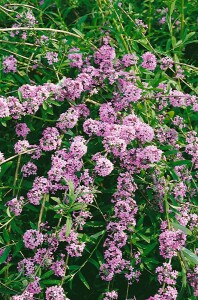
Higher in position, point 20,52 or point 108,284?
point 20,52

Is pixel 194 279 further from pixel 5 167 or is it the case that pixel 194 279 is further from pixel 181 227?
pixel 5 167

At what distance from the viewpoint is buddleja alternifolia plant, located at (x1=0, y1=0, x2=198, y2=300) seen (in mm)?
2625

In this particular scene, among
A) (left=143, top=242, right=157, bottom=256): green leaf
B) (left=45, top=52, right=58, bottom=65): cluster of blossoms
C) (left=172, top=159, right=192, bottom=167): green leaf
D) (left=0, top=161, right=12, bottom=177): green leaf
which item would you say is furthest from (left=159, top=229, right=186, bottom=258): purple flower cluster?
(left=45, top=52, right=58, bottom=65): cluster of blossoms

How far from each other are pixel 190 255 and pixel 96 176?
0.68 meters

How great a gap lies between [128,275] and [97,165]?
25.0 inches

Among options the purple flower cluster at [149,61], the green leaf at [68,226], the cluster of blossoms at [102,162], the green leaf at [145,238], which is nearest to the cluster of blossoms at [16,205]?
the cluster of blossoms at [102,162]

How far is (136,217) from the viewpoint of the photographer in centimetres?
298

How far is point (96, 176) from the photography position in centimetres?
284

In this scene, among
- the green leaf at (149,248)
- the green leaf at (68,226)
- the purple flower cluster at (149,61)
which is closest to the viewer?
the green leaf at (68,226)

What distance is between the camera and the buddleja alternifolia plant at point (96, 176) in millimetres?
2625

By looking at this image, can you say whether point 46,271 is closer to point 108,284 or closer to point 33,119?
point 108,284

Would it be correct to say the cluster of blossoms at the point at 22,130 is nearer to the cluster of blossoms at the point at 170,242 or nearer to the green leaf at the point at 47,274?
the green leaf at the point at 47,274

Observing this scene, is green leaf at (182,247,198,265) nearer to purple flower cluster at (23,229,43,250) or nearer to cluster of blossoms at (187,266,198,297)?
cluster of blossoms at (187,266,198,297)

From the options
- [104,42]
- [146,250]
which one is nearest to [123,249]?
[146,250]
